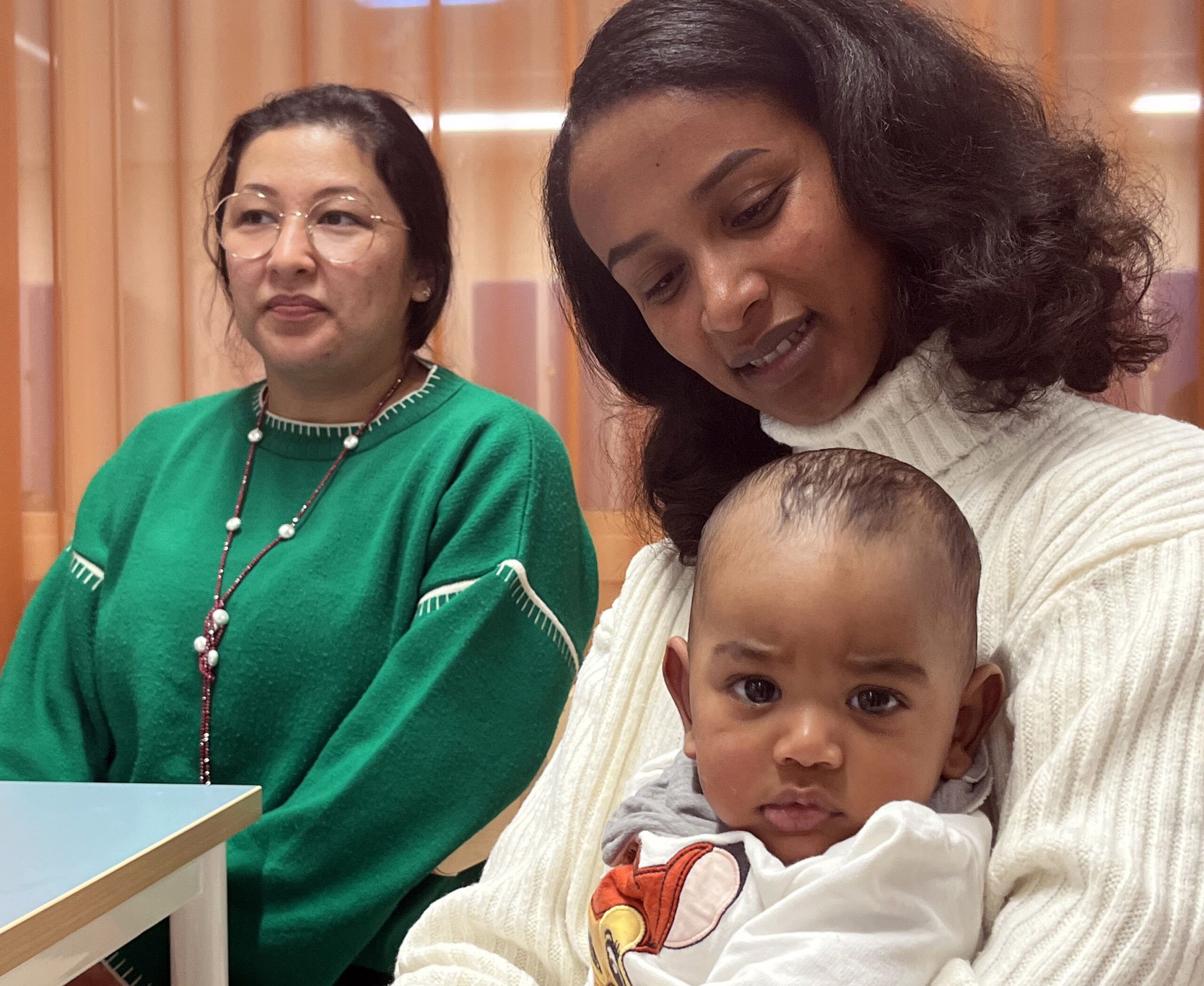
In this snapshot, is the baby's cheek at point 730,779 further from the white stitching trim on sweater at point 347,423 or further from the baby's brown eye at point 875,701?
the white stitching trim on sweater at point 347,423

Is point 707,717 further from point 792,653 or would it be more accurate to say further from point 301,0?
point 301,0

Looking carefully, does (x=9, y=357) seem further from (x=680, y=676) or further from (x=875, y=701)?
(x=875, y=701)

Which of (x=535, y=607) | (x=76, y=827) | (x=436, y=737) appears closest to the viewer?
(x=76, y=827)

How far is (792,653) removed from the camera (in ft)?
2.78

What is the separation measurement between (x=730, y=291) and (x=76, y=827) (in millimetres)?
952

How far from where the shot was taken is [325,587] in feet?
6.01

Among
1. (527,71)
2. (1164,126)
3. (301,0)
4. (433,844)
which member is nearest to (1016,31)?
(1164,126)

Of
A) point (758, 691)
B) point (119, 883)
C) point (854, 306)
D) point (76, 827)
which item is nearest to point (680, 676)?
point (758, 691)

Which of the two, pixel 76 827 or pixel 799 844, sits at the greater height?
pixel 799 844

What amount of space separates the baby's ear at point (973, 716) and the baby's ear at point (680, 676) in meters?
0.20

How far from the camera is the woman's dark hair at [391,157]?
Answer: 2.07 metres

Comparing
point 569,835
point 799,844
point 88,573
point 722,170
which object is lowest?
point 88,573

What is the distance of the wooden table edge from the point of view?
1.06 metres

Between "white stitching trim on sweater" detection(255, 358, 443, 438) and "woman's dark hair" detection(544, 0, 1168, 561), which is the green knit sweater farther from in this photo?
"woman's dark hair" detection(544, 0, 1168, 561)
